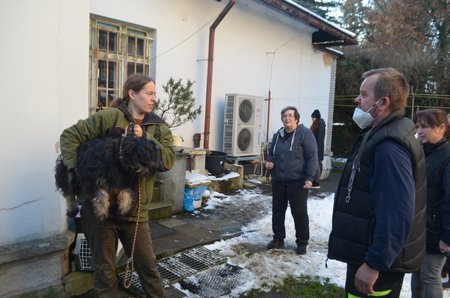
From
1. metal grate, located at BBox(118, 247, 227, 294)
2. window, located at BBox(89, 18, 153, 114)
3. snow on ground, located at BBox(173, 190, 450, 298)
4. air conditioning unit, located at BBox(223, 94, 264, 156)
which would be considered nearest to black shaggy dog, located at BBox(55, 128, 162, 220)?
metal grate, located at BBox(118, 247, 227, 294)

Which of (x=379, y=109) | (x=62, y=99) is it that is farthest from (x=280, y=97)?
(x=379, y=109)

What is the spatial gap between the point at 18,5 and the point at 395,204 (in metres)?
3.01

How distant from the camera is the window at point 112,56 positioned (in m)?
5.66

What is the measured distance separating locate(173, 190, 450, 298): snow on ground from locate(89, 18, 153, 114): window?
10.6 ft

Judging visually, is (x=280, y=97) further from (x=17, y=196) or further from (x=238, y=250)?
(x=17, y=196)

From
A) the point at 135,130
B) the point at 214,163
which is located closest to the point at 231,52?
the point at 214,163

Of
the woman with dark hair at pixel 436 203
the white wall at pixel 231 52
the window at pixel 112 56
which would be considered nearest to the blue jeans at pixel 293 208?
the woman with dark hair at pixel 436 203

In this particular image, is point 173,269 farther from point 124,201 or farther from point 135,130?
point 135,130

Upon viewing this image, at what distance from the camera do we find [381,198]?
5.65ft

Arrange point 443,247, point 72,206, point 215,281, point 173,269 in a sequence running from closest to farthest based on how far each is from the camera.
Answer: point 443,247 → point 72,206 → point 215,281 → point 173,269

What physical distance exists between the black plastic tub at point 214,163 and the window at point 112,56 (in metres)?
2.06

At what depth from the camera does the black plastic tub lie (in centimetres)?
704

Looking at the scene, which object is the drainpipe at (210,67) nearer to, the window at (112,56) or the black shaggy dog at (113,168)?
the window at (112,56)

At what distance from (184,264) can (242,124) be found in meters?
4.48
